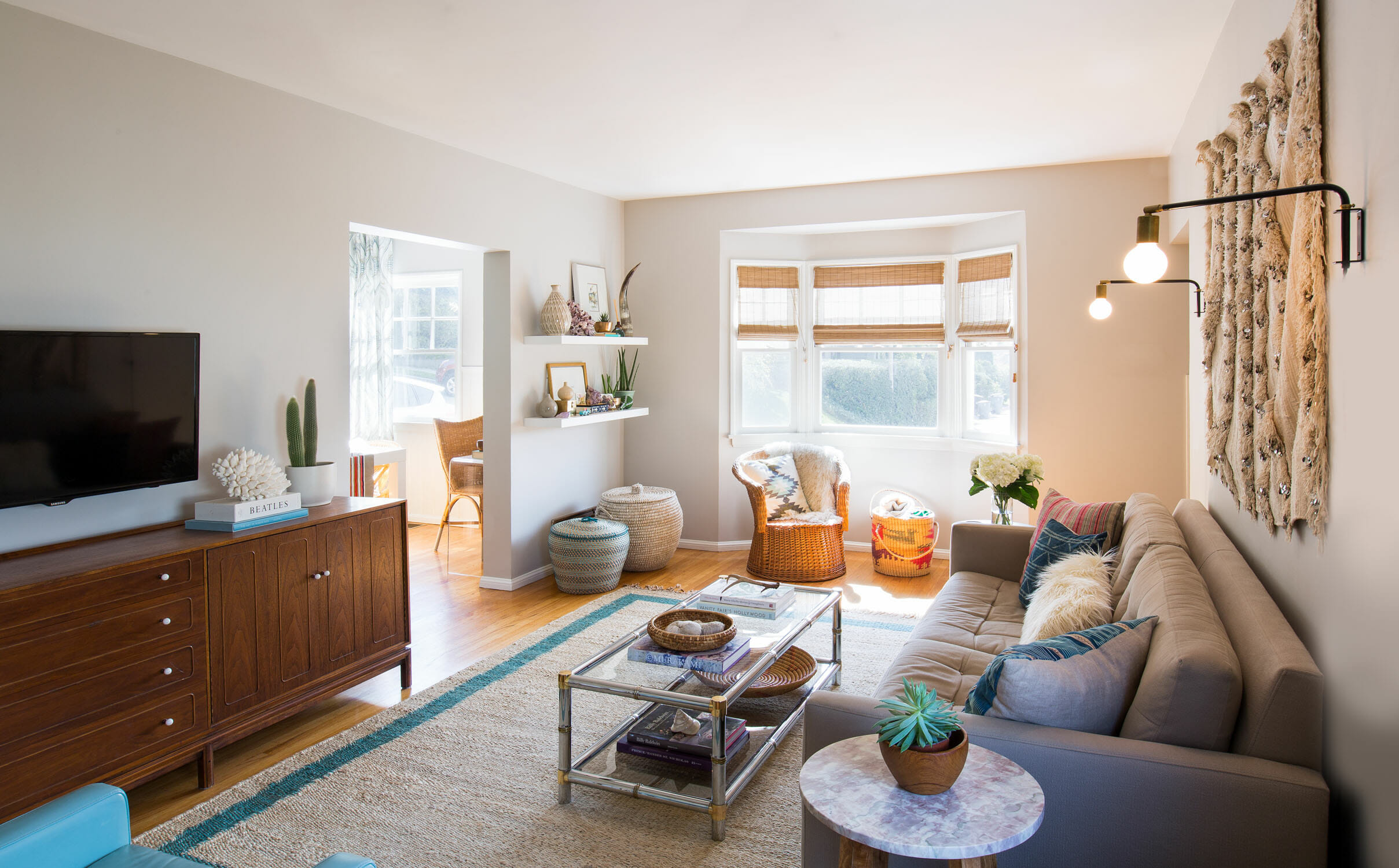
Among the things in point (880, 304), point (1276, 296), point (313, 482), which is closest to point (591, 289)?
point (880, 304)

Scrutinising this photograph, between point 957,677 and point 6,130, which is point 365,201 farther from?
point 957,677

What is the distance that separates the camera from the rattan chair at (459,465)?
6.32 meters

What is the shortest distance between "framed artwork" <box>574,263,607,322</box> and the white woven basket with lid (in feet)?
4.11

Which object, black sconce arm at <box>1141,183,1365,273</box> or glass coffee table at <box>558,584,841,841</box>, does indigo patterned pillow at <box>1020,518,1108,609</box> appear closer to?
glass coffee table at <box>558,584,841,841</box>

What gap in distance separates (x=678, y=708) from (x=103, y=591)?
1.84 m

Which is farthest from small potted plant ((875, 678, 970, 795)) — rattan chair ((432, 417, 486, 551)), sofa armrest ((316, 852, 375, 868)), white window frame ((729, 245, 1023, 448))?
rattan chair ((432, 417, 486, 551))

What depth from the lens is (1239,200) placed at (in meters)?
1.98

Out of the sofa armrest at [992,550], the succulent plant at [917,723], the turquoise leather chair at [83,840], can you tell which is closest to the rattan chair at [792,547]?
the sofa armrest at [992,550]

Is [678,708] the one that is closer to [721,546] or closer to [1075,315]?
[721,546]

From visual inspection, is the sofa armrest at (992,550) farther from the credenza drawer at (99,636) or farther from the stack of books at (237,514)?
the credenza drawer at (99,636)

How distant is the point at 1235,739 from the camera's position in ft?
5.72

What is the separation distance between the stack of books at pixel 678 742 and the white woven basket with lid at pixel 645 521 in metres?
2.48

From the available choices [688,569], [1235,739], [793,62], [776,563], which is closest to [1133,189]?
[793,62]

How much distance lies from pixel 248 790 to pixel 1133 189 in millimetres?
5263
